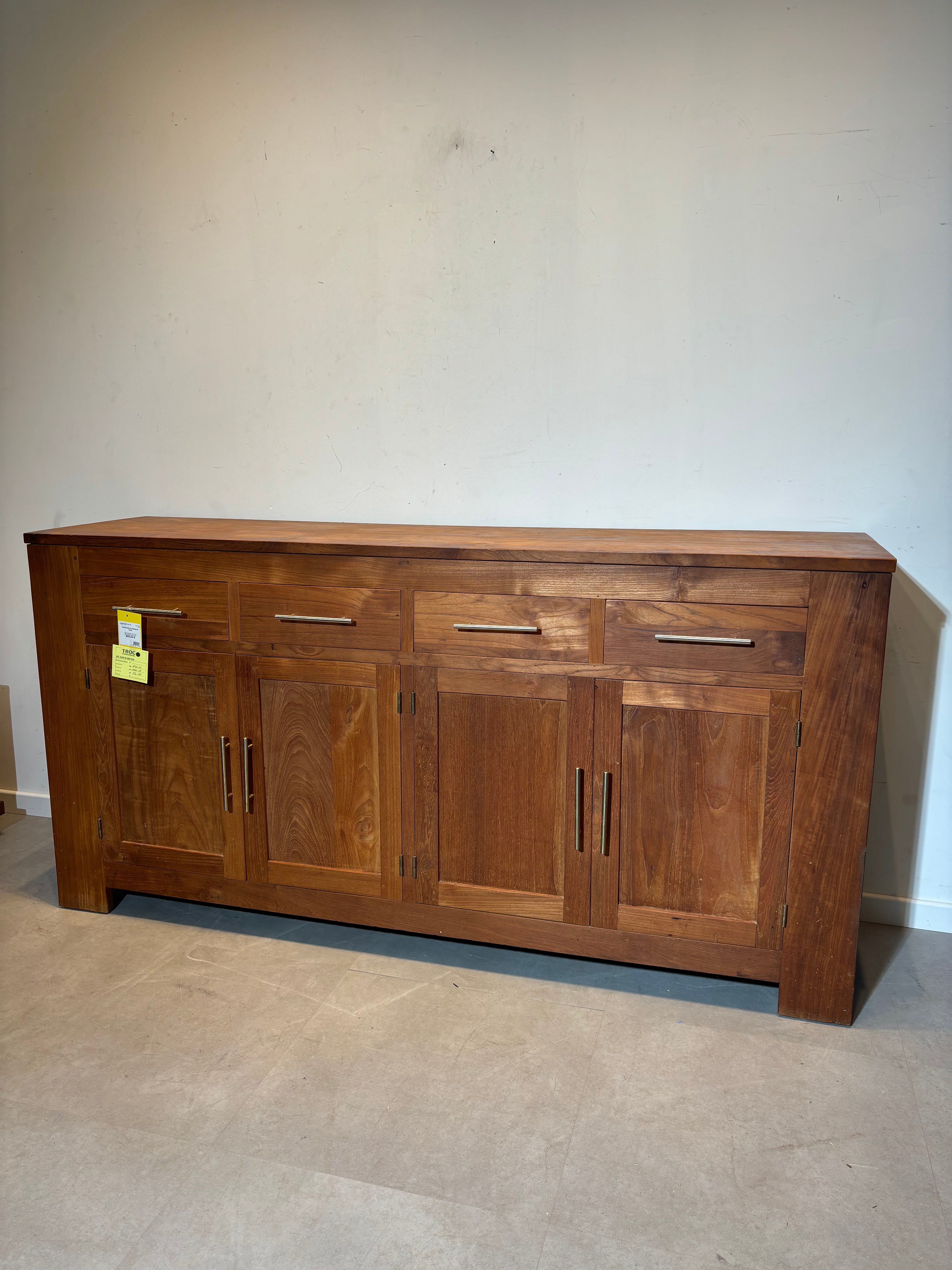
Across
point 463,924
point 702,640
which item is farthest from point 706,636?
point 463,924

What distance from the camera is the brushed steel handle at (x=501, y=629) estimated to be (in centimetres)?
200

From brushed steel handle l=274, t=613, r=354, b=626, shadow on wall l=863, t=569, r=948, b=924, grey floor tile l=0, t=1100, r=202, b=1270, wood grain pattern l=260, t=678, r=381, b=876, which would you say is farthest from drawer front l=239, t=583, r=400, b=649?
shadow on wall l=863, t=569, r=948, b=924

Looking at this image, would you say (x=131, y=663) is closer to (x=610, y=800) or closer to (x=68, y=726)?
(x=68, y=726)

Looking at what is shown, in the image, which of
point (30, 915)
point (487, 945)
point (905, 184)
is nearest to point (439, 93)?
point (905, 184)

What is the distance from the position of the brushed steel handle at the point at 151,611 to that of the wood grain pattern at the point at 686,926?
1219 mm

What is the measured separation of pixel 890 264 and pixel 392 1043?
2.00 m

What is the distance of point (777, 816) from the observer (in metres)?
1.94

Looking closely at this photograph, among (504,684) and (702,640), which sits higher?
(702,640)

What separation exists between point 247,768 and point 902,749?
1607 mm

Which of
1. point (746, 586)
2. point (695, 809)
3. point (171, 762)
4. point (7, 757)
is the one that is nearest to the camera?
point (746, 586)

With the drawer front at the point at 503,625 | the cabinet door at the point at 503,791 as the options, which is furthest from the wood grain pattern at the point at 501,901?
the drawer front at the point at 503,625

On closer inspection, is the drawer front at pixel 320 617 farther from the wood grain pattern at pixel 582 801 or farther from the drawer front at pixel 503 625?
the wood grain pattern at pixel 582 801

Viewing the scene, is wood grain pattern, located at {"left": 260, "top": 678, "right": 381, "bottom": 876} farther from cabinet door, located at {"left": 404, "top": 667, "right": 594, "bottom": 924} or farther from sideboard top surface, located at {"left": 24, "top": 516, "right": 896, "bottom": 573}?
sideboard top surface, located at {"left": 24, "top": 516, "right": 896, "bottom": 573}

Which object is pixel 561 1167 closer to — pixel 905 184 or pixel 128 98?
pixel 905 184
